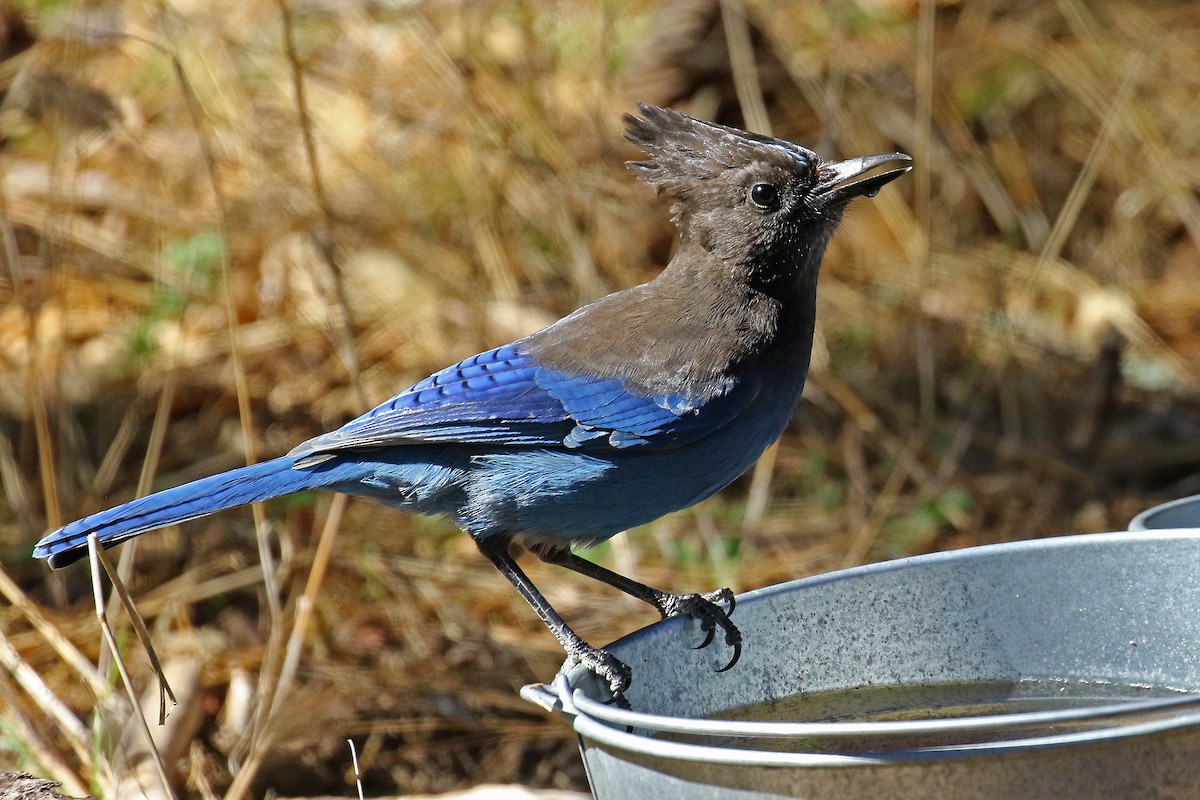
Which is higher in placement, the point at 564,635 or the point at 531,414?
the point at 531,414

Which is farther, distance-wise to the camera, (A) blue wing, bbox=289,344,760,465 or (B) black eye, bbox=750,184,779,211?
(B) black eye, bbox=750,184,779,211

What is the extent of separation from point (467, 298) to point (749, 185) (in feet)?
9.07

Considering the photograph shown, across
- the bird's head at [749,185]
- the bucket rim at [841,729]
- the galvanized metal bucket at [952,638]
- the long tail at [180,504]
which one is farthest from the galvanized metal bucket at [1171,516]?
the long tail at [180,504]

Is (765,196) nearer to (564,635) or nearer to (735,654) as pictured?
(564,635)

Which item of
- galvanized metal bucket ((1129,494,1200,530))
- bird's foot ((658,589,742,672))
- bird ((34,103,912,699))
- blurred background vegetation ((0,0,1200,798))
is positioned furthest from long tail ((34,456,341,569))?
galvanized metal bucket ((1129,494,1200,530))

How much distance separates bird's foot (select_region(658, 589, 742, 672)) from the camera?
2.57 metres

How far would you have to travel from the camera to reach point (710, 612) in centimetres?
284

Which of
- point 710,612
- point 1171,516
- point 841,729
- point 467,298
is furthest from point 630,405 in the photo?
point 467,298

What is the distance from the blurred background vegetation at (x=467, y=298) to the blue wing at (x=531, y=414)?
44 centimetres

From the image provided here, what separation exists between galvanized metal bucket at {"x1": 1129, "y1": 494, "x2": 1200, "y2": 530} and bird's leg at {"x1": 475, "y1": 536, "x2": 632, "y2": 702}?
1038 millimetres

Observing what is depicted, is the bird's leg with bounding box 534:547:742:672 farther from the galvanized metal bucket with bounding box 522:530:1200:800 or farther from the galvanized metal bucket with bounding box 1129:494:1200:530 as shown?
the galvanized metal bucket with bounding box 1129:494:1200:530

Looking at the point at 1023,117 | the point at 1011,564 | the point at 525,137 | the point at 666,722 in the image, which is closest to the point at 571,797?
the point at 1011,564

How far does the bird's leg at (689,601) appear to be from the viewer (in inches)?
102

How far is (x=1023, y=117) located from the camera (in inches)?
307
